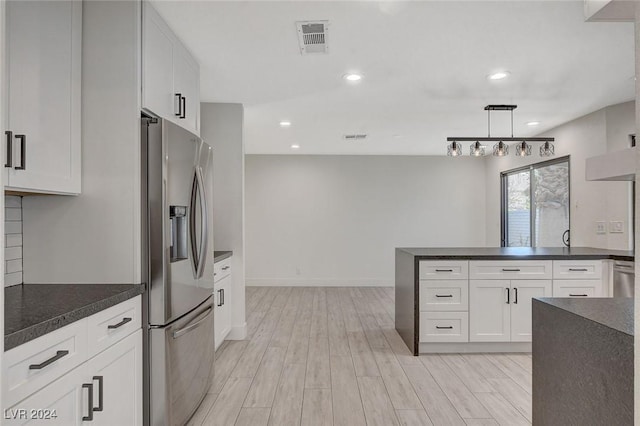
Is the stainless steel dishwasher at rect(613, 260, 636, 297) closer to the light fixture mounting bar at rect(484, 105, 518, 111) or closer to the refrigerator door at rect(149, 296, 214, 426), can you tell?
the light fixture mounting bar at rect(484, 105, 518, 111)

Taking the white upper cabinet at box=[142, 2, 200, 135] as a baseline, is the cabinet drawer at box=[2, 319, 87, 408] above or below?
below

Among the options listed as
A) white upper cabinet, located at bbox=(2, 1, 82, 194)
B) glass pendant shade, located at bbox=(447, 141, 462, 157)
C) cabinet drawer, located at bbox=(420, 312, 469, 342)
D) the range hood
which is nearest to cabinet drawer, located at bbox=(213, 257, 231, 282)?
white upper cabinet, located at bbox=(2, 1, 82, 194)

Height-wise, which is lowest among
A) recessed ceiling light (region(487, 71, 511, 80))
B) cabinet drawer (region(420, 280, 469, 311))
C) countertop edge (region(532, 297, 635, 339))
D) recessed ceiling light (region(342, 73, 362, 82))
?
cabinet drawer (region(420, 280, 469, 311))

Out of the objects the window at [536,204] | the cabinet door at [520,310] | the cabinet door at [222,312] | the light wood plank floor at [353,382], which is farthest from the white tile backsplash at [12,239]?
the window at [536,204]

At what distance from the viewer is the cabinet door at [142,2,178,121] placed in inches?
83.0

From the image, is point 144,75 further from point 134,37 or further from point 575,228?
point 575,228

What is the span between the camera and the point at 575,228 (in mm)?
4898

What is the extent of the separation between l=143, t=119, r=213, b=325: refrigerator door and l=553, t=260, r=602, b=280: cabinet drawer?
3.17 meters

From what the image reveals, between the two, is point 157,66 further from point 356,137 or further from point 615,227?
point 615,227

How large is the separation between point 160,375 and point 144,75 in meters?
1.56

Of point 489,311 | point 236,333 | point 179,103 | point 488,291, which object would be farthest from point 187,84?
point 489,311

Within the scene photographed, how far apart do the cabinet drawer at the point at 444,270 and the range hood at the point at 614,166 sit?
2.57 metres

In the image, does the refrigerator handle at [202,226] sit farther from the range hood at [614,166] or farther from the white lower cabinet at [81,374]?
the range hood at [614,166]

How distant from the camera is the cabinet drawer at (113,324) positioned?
1526mm
